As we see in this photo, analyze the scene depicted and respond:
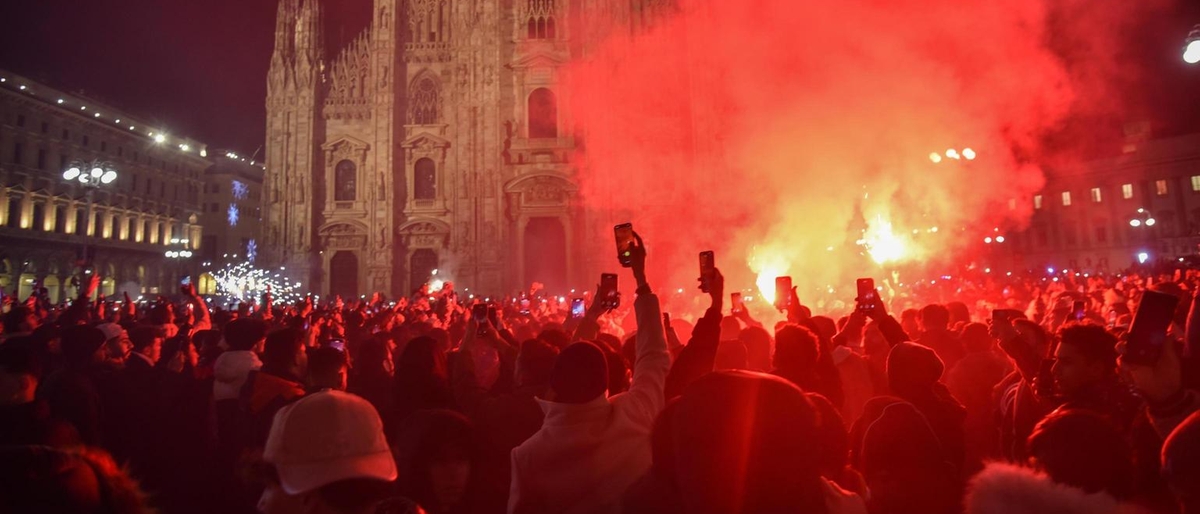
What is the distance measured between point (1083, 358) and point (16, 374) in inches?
216

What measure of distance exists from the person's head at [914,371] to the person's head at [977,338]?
2.39 m

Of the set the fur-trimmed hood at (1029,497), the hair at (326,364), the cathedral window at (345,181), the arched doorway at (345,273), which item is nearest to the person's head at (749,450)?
the fur-trimmed hood at (1029,497)

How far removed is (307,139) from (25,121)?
1923 centimetres

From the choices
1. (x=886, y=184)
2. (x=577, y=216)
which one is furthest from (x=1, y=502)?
(x=577, y=216)

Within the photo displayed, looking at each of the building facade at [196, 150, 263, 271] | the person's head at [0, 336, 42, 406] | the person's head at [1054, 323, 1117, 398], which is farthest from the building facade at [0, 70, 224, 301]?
the person's head at [1054, 323, 1117, 398]

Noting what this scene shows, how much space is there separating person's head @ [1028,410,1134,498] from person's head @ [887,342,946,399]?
4.92ft

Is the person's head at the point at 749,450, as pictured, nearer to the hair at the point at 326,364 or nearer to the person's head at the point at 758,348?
the hair at the point at 326,364

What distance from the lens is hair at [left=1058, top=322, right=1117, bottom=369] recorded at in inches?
132

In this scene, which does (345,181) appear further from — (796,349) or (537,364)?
(796,349)

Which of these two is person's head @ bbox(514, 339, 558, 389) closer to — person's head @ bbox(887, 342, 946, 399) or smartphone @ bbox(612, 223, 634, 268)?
smartphone @ bbox(612, 223, 634, 268)

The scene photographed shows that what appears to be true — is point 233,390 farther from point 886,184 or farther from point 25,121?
point 25,121

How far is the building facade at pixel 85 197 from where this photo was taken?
39.1m

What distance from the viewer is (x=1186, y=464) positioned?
2.08 meters

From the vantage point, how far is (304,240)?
35.4m
